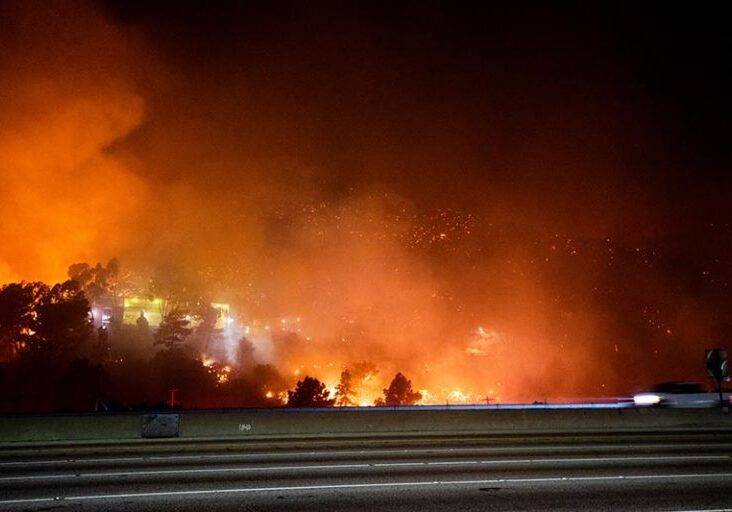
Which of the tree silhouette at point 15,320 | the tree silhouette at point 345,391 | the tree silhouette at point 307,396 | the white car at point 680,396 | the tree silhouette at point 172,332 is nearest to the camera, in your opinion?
the white car at point 680,396

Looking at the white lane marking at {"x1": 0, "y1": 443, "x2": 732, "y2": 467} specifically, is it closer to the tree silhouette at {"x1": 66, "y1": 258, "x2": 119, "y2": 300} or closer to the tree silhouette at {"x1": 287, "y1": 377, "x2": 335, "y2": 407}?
the tree silhouette at {"x1": 287, "y1": 377, "x2": 335, "y2": 407}

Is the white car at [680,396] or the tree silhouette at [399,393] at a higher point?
the tree silhouette at [399,393]

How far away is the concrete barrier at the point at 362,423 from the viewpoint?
59.2 feet

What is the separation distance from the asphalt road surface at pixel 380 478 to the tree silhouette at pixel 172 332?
91.6m

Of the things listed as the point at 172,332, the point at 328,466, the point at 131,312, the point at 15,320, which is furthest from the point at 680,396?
the point at 131,312

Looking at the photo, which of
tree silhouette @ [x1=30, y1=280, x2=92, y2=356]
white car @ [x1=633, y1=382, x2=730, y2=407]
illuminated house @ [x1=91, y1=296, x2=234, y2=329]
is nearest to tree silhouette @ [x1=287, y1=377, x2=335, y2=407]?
white car @ [x1=633, y1=382, x2=730, y2=407]

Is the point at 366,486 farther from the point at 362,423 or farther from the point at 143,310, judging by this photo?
the point at 143,310

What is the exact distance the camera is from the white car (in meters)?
26.6

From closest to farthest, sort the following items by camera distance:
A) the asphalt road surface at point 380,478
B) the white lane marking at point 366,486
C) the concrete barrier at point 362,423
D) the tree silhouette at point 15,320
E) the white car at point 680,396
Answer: the asphalt road surface at point 380,478, the white lane marking at point 366,486, the concrete barrier at point 362,423, the white car at point 680,396, the tree silhouette at point 15,320

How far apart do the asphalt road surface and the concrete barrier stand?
4.14 ft

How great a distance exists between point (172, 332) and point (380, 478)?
100836 millimetres

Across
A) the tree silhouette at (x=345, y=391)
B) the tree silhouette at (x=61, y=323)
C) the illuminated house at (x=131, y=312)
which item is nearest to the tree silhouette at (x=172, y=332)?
the illuminated house at (x=131, y=312)

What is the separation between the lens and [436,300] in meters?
136

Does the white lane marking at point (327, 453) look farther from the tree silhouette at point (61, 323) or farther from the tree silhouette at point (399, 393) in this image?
the tree silhouette at point (61, 323)
